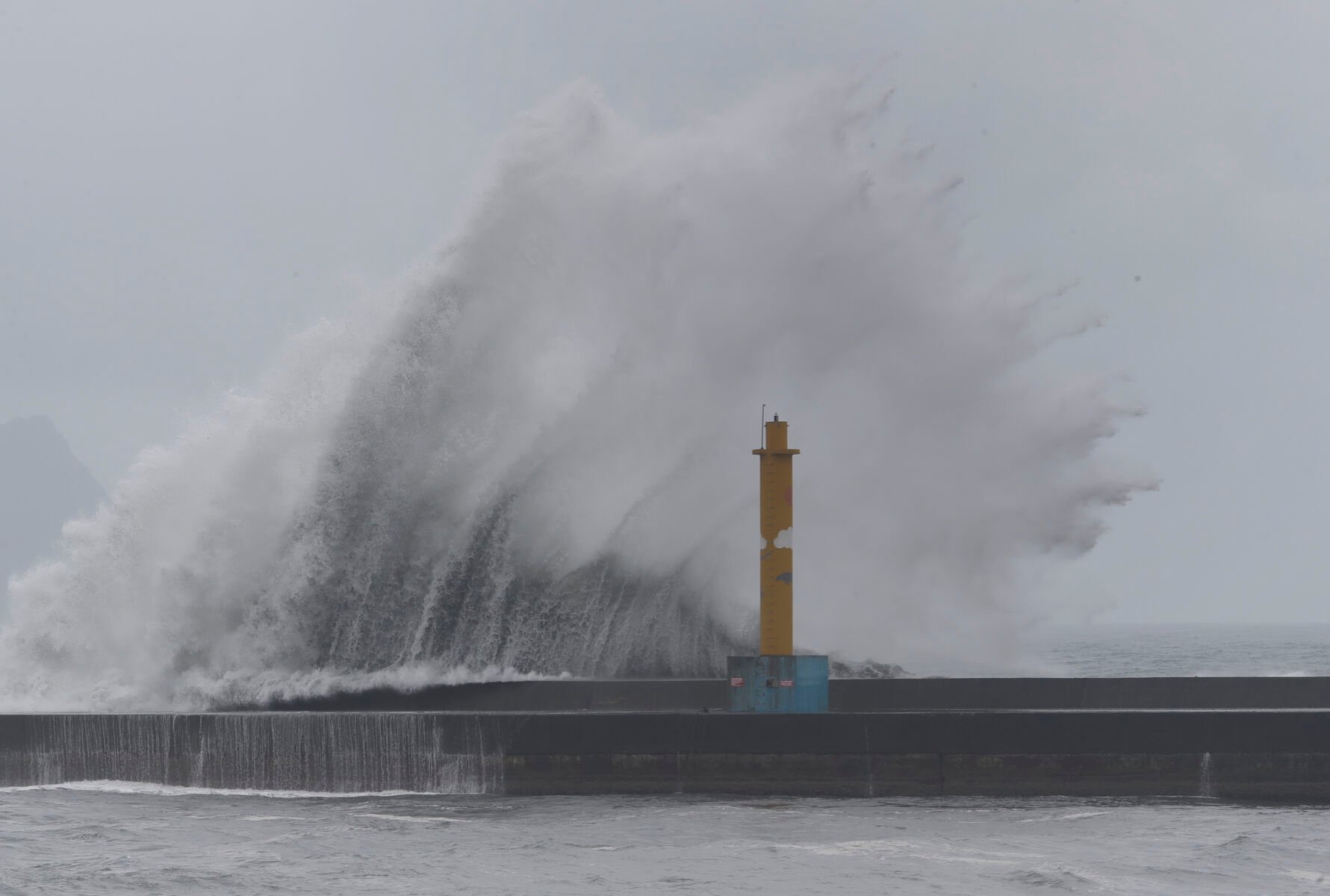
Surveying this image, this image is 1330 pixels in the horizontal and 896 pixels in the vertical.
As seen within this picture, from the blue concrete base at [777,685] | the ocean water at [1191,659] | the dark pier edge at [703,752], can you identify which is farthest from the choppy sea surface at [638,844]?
the ocean water at [1191,659]

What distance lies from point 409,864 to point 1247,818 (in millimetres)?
7131

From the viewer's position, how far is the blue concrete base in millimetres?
14766

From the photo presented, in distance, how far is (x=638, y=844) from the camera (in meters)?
12.0

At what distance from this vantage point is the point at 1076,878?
10.9 m

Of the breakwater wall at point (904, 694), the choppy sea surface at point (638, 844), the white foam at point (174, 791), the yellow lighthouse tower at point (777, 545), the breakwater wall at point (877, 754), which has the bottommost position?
the choppy sea surface at point (638, 844)

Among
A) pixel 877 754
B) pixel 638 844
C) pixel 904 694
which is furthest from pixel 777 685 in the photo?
pixel 904 694

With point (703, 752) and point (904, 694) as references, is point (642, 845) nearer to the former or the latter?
point (703, 752)

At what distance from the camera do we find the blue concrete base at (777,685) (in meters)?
14.8

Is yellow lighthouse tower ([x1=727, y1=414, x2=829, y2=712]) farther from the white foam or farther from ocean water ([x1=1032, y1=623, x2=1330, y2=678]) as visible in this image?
ocean water ([x1=1032, y1=623, x2=1330, y2=678])

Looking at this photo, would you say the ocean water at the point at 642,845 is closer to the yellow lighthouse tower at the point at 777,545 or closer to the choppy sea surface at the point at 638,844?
the choppy sea surface at the point at 638,844

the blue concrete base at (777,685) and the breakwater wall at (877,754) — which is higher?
the blue concrete base at (777,685)

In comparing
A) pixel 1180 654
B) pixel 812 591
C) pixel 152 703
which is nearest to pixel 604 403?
pixel 812 591

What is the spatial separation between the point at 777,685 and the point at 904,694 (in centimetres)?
337

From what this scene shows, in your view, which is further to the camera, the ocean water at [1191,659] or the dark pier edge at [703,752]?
the ocean water at [1191,659]
